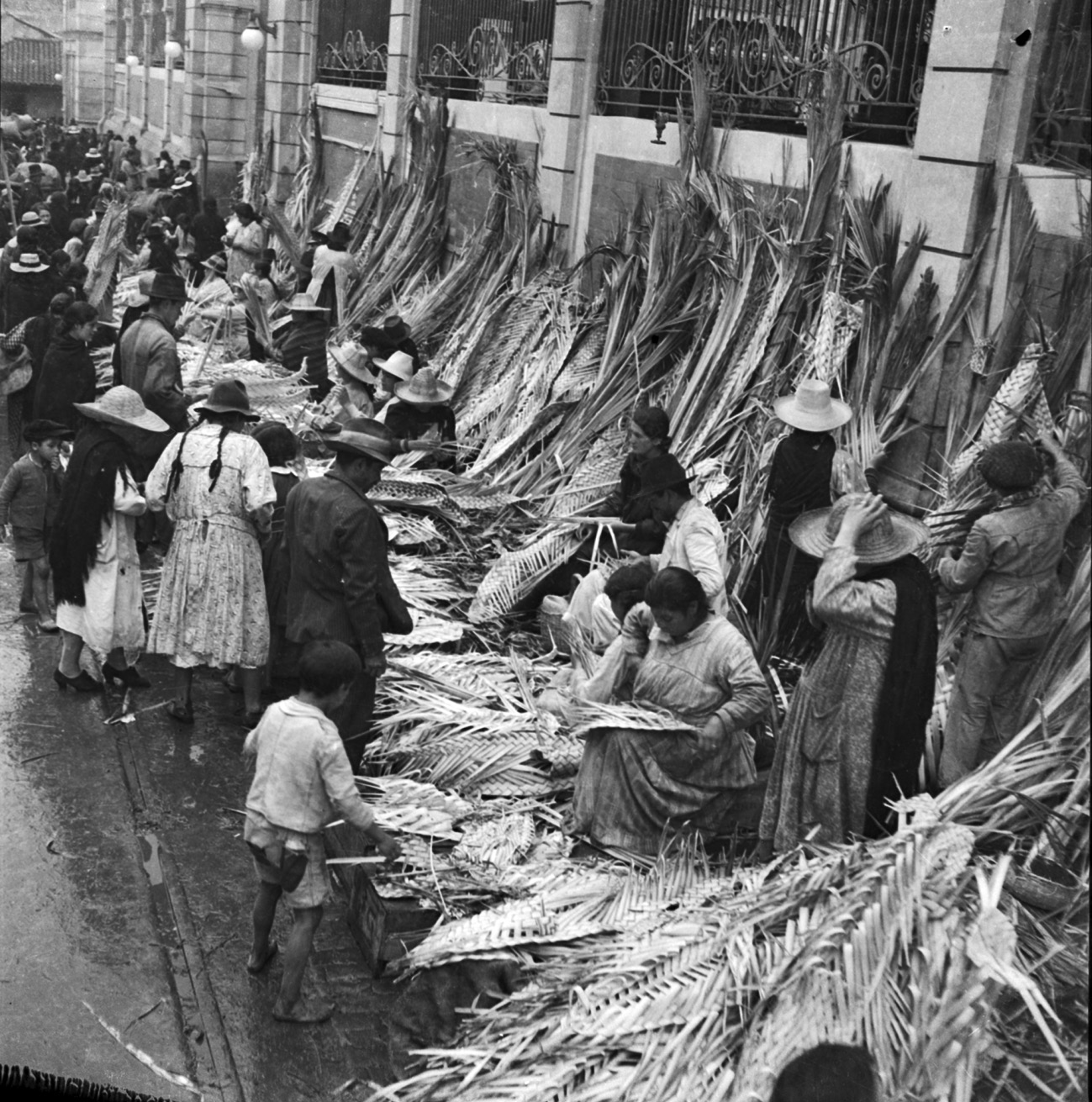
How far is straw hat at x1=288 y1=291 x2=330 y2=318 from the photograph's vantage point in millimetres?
11883

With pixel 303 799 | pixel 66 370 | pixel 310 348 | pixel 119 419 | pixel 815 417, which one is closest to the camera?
pixel 303 799

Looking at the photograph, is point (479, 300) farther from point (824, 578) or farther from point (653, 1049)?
point (653, 1049)

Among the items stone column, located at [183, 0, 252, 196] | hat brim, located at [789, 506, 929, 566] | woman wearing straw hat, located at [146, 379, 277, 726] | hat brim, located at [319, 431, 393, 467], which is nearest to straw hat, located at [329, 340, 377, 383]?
woman wearing straw hat, located at [146, 379, 277, 726]

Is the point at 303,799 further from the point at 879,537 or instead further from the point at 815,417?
the point at 815,417

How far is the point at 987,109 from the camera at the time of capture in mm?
6961

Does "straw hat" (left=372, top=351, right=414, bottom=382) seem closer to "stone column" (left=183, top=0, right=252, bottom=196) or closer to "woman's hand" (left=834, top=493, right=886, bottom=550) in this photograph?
"woman's hand" (left=834, top=493, right=886, bottom=550)

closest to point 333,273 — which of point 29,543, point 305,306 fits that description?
point 305,306

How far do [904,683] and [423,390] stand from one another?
17.3ft

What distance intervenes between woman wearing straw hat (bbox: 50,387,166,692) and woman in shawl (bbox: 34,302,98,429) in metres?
2.52

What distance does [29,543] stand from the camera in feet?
26.3

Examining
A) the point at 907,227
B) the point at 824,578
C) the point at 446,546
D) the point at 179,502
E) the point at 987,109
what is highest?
the point at 987,109

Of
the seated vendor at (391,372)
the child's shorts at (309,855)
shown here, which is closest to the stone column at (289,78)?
the seated vendor at (391,372)

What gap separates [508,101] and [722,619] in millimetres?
9849

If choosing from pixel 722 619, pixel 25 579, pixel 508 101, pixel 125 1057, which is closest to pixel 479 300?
pixel 508 101
